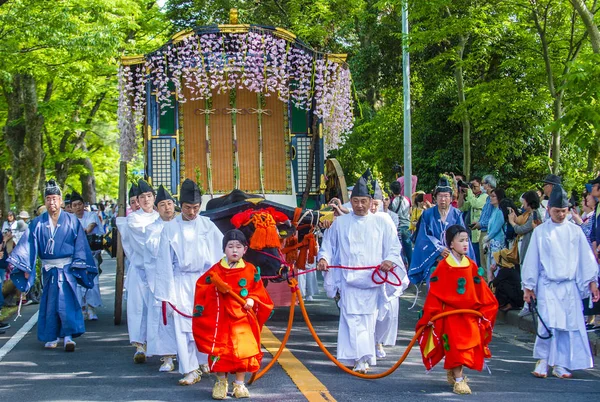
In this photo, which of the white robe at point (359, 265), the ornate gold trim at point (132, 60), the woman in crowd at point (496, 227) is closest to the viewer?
the white robe at point (359, 265)

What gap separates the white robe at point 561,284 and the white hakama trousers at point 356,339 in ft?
5.08

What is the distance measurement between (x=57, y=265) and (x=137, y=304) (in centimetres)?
132

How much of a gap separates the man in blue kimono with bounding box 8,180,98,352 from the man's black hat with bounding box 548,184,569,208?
5.19m

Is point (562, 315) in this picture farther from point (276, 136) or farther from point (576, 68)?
point (276, 136)

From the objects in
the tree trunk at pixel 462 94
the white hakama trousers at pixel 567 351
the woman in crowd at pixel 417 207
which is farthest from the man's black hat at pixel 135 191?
the tree trunk at pixel 462 94

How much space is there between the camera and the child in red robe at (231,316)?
23.7ft

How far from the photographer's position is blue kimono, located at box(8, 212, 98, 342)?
10.0 meters

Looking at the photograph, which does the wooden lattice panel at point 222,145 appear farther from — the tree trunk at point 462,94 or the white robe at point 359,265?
the tree trunk at point 462,94

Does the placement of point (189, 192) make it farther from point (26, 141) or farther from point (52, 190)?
point (26, 141)

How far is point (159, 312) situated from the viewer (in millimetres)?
8812

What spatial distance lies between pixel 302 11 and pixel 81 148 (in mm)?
11378

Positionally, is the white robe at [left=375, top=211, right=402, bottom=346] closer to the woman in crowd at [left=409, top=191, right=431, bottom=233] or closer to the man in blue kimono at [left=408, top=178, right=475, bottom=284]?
the man in blue kimono at [left=408, top=178, right=475, bottom=284]

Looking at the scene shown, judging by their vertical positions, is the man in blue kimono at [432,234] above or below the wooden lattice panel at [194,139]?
below

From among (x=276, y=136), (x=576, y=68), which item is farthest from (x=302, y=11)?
(x=576, y=68)
